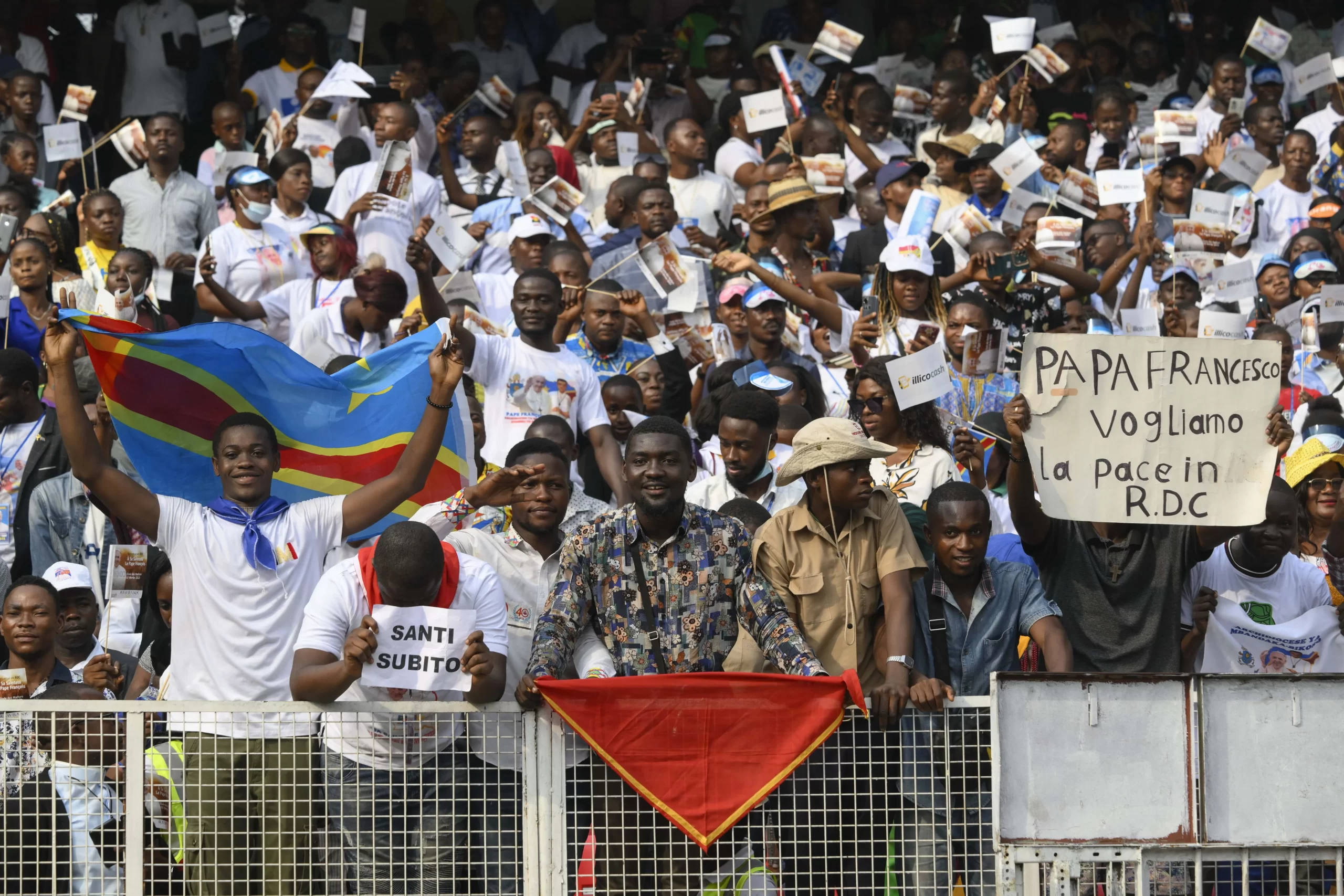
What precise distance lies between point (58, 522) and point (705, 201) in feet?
20.5

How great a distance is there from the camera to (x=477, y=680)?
6.24 meters

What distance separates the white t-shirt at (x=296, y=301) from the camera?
37.5 ft

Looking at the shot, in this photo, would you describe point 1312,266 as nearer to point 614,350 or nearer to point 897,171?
point 897,171

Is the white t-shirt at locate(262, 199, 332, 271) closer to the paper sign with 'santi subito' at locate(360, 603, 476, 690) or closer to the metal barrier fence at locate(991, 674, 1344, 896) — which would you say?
the paper sign with 'santi subito' at locate(360, 603, 476, 690)

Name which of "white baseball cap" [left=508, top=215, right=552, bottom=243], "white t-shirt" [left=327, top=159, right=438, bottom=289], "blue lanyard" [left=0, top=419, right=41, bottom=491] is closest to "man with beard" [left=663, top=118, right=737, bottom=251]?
"white t-shirt" [left=327, top=159, right=438, bottom=289]

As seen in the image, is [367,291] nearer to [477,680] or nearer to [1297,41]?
[477,680]

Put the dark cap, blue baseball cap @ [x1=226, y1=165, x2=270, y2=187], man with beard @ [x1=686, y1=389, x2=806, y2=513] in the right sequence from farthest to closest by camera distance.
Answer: the dark cap < blue baseball cap @ [x1=226, y1=165, x2=270, y2=187] < man with beard @ [x1=686, y1=389, x2=806, y2=513]

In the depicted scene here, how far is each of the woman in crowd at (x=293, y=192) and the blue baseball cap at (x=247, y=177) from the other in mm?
114

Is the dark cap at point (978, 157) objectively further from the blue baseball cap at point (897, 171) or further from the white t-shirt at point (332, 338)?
the white t-shirt at point (332, 338)

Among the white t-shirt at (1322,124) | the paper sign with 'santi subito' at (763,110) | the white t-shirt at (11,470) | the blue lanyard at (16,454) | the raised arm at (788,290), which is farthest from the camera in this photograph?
the white t-shirt at (1322,124)

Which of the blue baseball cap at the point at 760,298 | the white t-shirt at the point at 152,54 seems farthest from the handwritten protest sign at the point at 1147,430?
the white t-shirt at the point at 152,54

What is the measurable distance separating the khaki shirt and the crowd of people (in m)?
0.02

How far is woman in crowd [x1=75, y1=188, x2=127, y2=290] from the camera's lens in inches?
480

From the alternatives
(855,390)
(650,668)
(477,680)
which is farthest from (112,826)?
(855,390)
